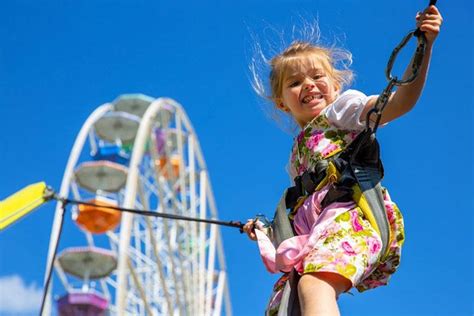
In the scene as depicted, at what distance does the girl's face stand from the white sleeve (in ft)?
0.42

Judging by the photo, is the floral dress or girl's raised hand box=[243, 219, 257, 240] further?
girl's raised hand box=[243, 219, 257, 240]

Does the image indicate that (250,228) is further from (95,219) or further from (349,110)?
(95,219)

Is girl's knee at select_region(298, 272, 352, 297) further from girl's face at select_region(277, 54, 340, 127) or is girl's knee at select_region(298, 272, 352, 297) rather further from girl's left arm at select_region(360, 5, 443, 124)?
girl's face at select_region(277, 54, 340, 127)

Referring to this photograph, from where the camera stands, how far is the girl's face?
213cm

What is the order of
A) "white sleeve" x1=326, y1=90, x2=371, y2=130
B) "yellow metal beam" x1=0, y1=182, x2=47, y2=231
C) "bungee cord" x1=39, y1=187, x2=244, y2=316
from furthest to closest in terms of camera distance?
"yellow metal beam" x1=0, y1=182, x2=47, y2=231 → "bungee cord" x1=39, y1=187, x2=244, y2=316 → "white sleeve" x1=326, y1=90, x2=371, y2=130

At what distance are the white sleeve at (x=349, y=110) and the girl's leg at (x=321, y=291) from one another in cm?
44

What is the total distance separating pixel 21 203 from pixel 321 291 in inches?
79.8

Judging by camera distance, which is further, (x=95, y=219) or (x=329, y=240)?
(x=95, y=219)

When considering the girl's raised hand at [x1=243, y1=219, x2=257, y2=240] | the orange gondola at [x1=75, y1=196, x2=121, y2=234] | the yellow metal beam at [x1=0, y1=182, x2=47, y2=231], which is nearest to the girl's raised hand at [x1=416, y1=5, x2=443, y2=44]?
the girl's raised hand at [x1=243, y1=219, x2=257, y2=240]

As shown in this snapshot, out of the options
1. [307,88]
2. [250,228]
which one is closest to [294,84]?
[307,88]

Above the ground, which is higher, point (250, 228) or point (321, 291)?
point (250, 228)

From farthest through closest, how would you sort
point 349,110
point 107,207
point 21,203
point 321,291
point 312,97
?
point 21,203
point 107,207
point 312,97
point 349,110
point 321,291

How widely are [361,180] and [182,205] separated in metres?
13.1

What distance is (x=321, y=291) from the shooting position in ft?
5.44
